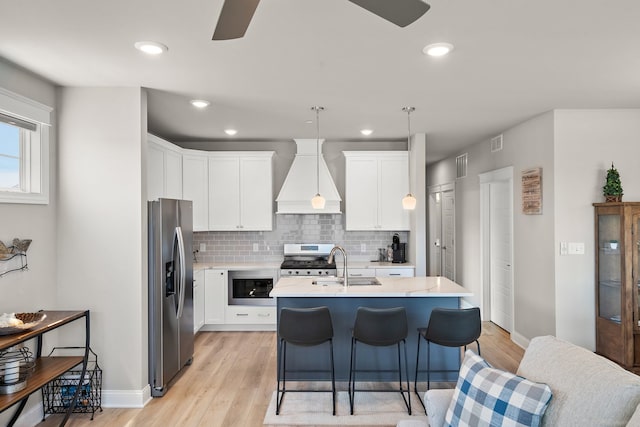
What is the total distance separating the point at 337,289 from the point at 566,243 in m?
2.35

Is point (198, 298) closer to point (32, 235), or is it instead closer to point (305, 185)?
point (305, 185)

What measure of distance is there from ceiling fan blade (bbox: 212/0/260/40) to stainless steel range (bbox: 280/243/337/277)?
12.5ft

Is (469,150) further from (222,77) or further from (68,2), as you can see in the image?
(68,2)

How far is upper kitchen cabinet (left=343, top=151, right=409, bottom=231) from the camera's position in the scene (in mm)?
5562

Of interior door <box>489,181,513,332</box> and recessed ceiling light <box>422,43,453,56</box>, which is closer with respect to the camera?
recessed ceiling light <box>422,43,453,56</box>

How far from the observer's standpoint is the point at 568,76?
10.2 ft

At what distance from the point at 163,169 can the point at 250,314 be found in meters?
2.13

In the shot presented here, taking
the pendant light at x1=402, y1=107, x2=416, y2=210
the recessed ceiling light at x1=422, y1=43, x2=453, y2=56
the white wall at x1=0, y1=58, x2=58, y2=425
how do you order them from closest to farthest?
the recessed ceiling light at x1=422, y1=43, x2=453, y2=56 < the white wall at x1=0, y1=58, x2=58, y2=425 < the pendant light at x1=402, y1=107, x2=416, y2=210

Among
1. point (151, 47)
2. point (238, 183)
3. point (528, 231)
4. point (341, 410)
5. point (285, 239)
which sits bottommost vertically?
point (341, 410)

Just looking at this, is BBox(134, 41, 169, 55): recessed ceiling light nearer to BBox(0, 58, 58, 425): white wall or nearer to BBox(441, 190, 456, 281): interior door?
BBox(0, 58, 58, 425): white wall

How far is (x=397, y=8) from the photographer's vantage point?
1545 mm

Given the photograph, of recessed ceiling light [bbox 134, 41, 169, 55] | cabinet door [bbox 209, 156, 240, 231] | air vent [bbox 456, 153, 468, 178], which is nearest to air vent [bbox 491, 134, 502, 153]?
air vent [bbox 456, 153, 468, 178]

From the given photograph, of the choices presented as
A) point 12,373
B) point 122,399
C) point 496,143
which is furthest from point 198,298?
point 496,143

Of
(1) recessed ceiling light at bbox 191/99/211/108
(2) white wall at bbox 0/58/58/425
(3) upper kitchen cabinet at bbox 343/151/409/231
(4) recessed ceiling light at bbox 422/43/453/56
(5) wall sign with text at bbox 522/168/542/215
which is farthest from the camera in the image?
(3) upper kitchen cabinet at bbox 343/151/409/231
